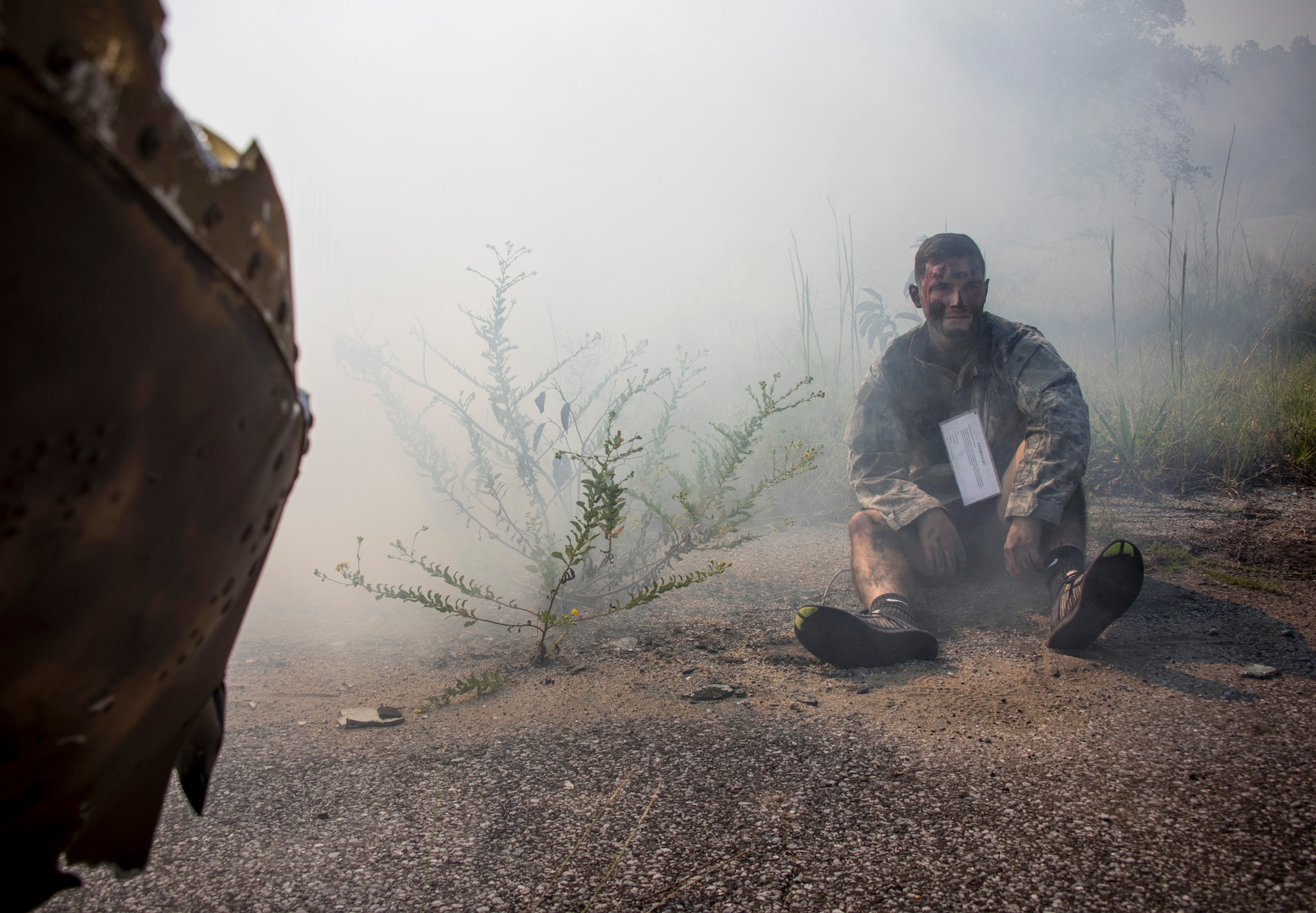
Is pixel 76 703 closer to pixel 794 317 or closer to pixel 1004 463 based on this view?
pixel 1004 463

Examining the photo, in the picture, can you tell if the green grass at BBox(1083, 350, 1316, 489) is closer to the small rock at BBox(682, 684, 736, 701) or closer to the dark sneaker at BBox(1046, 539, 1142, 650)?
the dark sneaker at BBox(1046, 539, 1142, 650)

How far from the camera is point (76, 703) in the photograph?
383 mm

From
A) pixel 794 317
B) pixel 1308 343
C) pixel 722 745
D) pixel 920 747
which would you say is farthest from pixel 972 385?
pixel 794 317

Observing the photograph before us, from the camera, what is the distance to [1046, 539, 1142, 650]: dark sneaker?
183 cm

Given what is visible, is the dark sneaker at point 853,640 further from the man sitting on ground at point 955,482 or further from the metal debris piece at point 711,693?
the metal debris piece at point 711,693

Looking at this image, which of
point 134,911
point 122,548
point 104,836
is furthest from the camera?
point 134,911

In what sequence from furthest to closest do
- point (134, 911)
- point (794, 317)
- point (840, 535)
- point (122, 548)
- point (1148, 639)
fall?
1. point (794, 317)
2. point (840, 535)
3. point (1148, 639)
4. point (134, 911)
5. point (122, 548)

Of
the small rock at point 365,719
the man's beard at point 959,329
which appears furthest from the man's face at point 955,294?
the small rock at point 365,719

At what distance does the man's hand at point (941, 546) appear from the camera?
242 cm

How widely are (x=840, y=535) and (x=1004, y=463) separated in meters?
1.12

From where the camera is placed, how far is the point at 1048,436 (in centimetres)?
239

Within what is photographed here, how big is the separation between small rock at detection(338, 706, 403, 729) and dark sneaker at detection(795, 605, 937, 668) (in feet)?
3.67

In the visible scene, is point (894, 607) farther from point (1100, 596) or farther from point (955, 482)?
point (955, 482)

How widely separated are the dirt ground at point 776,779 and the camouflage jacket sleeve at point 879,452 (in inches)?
20.5
